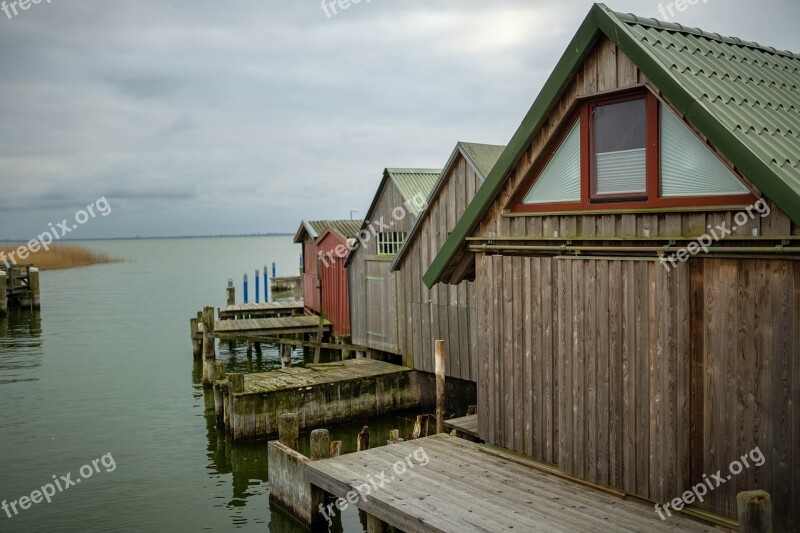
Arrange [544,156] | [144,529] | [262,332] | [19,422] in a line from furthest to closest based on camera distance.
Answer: [262,332], [19,422], [144,529], [544,156]

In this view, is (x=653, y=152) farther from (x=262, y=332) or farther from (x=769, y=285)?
(x=262, y=332)

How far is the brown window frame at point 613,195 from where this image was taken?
8.25 metres

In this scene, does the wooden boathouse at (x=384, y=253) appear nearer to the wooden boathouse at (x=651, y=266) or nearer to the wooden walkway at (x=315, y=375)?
the wooden walkway at (x=315, y=375)

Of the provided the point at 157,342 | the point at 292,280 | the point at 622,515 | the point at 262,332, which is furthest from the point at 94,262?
the point at 622,515

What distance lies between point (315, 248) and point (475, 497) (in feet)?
80.8

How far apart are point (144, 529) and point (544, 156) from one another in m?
10.6

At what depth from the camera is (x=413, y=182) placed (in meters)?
23.1

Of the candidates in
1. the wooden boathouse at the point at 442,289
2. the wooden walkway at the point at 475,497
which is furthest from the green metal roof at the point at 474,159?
the wooden walkway at the point at 475,497

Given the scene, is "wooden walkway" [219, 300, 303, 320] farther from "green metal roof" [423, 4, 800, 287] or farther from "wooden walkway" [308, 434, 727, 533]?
"green metal roof" [423, 4, 800, 287]

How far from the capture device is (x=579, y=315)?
377 inches

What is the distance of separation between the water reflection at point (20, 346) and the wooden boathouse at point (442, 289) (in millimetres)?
16553

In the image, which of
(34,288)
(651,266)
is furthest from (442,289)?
(34,288)

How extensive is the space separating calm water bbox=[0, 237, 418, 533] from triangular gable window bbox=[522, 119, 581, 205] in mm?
7496

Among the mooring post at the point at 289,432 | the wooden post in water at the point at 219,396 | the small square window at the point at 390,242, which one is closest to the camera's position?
the mooring post at the point at 289,432
